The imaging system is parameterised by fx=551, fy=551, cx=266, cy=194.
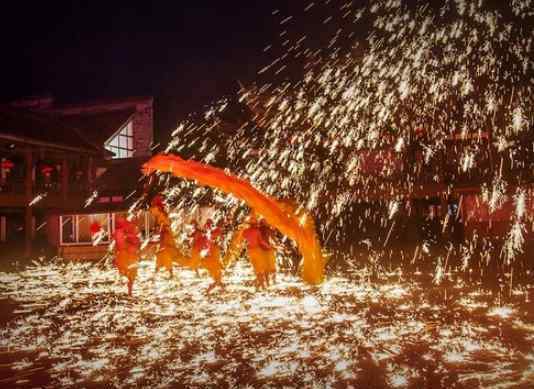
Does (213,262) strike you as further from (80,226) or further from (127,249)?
(80,226)

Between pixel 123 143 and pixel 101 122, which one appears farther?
pixel 123 143

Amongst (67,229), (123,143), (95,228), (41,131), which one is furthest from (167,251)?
(123,143)

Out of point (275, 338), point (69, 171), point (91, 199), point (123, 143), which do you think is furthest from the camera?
point (123, 143)

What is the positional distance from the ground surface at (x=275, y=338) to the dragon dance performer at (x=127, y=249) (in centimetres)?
49

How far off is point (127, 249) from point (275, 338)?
5833mm

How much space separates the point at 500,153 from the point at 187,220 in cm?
1439

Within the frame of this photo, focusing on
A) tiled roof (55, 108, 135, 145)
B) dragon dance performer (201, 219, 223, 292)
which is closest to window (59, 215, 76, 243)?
tiled roof (55, 108, 135, 145)

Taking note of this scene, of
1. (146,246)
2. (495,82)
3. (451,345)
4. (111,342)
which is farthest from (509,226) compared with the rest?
(111,342)

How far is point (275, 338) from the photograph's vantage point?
633 cm

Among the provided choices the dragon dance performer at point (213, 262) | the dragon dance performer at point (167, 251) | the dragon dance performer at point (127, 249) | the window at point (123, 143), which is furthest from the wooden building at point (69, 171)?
the dragon dance performer at point (213, 262)

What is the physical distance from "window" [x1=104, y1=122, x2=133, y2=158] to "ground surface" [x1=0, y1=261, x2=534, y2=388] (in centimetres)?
1955

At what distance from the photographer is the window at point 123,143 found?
97.0ft

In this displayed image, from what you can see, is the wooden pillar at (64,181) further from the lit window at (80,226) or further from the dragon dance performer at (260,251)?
the dragon dance performer at (260,251)

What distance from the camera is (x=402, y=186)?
23.2 meters
